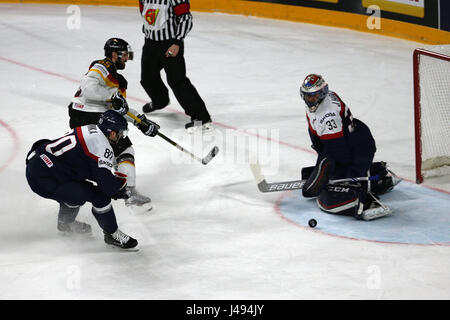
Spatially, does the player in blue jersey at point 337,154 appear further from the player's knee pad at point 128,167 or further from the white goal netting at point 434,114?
the player's knee pad at point 128,167

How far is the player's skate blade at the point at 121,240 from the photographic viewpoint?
4801mm

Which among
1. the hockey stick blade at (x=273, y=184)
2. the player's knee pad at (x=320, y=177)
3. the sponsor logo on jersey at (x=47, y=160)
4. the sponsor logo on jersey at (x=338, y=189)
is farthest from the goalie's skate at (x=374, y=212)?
the sponsor logo on jersey at (x=47, y=160)

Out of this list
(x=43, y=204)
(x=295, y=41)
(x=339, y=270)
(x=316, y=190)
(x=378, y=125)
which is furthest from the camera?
(x=295, y=41)

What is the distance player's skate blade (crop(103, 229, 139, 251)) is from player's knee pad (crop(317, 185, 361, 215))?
137cm

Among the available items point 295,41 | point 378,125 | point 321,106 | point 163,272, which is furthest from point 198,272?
point 295,41

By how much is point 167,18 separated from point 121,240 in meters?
3.13

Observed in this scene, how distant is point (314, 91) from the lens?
5.10m

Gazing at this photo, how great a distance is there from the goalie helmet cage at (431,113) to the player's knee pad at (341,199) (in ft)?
A: 3.11

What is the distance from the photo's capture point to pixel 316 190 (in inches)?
203

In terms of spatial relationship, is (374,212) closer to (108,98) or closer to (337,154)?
(337,154)

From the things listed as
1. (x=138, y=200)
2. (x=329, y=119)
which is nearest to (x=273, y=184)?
(x=329, y=119)

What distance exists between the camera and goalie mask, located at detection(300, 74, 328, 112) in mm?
5102
